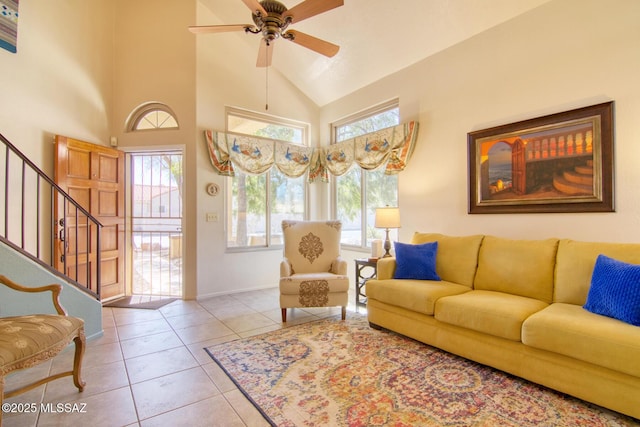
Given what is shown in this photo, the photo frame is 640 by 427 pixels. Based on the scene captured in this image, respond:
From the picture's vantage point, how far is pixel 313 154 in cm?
511

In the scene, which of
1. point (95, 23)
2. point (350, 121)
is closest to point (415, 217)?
point (350, 121)

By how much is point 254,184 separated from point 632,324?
14.0 ft

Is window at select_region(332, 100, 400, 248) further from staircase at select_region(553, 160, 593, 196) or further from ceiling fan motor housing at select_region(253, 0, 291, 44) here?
ceiling fan motor housing at select_region(253, 0, 291, 44)

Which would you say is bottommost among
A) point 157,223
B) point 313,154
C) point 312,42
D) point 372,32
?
point 157,223

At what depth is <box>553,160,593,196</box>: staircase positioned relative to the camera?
2.49m

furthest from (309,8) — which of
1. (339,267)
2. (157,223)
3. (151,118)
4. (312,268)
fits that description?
(157,223)

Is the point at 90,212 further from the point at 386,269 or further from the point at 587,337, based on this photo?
the point at 587,337

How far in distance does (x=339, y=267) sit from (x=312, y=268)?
1.25 feet

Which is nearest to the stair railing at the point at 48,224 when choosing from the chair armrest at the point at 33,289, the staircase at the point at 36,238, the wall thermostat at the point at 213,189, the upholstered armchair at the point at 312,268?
the staircase at the point at 36,238

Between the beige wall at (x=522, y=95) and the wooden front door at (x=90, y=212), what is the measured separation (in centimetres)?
385

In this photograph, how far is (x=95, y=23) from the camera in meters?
4.05

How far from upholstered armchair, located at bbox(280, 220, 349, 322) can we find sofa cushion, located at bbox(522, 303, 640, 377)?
1748 millimetres

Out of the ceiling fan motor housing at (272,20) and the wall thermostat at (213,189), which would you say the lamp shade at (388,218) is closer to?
the ceiling fan motor housing at (272,20)

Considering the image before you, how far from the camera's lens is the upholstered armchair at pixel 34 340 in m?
1.50
